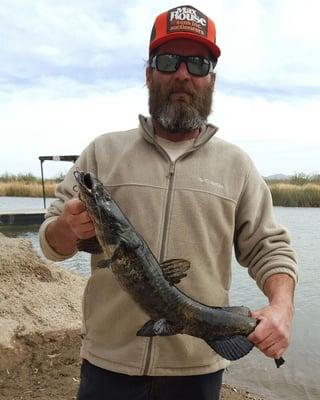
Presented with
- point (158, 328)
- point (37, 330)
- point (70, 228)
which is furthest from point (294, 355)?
point (70, 228)

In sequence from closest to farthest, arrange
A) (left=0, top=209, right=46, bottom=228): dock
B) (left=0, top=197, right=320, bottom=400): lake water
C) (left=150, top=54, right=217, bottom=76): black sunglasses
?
1. (left=150, top=54, right=217, bottom=76): black sunglasses
2. (left=0, top=197, right=320, bottom=400): lake water
3. (left=0, top=209, right=46, bottom=228): dock

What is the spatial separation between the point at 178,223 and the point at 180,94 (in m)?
0.68

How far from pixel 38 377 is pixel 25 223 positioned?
54.7 feet

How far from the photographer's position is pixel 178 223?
247 cm

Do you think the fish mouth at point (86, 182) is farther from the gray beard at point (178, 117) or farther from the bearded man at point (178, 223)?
the gray beard at point (178, 117)

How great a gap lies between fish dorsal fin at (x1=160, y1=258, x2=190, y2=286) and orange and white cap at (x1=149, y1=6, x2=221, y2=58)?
47.0 inches

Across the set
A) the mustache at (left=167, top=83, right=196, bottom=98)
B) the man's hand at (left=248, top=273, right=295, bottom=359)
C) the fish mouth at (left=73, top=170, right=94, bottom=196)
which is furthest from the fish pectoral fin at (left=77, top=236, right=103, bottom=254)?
the mustache at (left=167, top=83, right=196, bottom=98)

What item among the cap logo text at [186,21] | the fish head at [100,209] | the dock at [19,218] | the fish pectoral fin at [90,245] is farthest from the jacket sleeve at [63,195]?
the dock at [19,218]

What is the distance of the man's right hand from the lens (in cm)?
210

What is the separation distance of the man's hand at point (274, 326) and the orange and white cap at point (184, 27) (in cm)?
135

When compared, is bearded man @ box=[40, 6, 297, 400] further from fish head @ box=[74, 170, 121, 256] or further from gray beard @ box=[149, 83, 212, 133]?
fish head @ box=[74, 170, 121, 256]

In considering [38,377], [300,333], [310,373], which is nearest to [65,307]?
[38,377]

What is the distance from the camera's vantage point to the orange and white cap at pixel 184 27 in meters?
2.64

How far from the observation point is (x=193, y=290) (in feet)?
8.05
